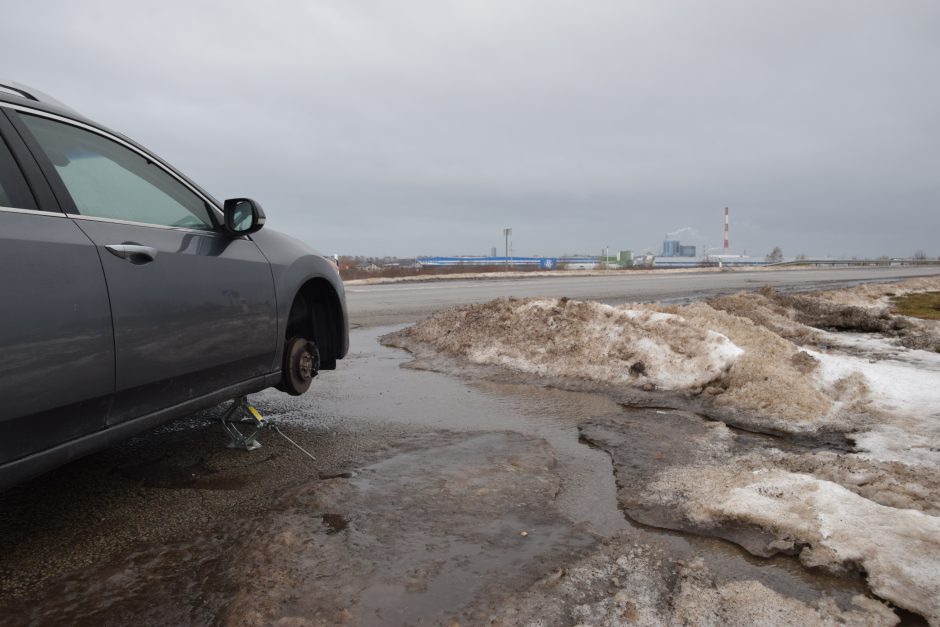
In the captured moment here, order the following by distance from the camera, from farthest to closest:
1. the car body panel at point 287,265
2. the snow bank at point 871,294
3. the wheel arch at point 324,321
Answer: the snow bank at point 871,294 < the wheel arch at point 324,321 < the car body panel at point 287,265

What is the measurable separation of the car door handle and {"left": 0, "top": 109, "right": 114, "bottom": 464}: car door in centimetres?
11

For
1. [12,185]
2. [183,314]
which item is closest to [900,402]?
[183,314]

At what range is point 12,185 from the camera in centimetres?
219

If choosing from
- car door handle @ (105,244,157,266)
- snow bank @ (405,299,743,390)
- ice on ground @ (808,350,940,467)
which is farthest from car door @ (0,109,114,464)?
snow bank @ (405,299,743,390)

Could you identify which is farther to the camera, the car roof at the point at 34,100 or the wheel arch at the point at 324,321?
the wheel arch at the point at 324,321

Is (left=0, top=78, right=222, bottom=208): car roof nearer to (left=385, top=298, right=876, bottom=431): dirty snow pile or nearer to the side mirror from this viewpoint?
the side mirror

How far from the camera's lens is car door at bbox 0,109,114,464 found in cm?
194

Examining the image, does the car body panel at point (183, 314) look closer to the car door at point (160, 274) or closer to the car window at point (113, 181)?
the car door at point (160, 274)

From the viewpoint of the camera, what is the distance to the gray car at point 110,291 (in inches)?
79.4

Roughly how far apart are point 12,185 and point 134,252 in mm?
462

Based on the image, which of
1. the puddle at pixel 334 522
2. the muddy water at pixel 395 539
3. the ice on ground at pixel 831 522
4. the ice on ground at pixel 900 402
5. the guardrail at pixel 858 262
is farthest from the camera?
the guardrail at pixel 858 262

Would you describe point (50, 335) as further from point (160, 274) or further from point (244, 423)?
point (244, 423)

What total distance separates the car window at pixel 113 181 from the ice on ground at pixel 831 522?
9.54 ft

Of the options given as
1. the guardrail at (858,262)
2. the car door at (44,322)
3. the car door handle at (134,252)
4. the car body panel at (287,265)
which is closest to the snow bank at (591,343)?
the car body panel at (287,265)
